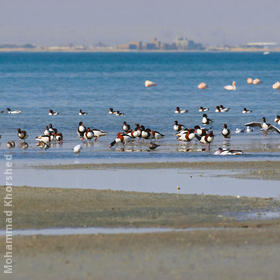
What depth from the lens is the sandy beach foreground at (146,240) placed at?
40.2 ft

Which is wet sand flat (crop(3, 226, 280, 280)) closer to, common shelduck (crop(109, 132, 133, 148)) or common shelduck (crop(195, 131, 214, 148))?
common shelduck (crop(195, 131, 214, 148))

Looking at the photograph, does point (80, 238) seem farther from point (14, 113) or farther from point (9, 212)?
point (14, 113)

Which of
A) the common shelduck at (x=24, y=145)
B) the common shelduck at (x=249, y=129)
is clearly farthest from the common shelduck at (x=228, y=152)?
the common shelduck at (x=249, y=129)

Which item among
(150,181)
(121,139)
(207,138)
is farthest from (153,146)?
(150,181)

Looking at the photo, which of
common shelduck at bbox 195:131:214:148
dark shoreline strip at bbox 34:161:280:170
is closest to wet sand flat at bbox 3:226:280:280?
dark shoreline strip at bbox 34:161:280:170

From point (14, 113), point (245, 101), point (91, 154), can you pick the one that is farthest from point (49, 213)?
point (245, 101)

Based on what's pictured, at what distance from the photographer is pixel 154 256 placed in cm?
1315

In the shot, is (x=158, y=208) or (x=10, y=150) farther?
(x=10, y=150)

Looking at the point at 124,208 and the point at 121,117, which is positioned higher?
the point at 121,117

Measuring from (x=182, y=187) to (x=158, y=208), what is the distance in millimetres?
3401

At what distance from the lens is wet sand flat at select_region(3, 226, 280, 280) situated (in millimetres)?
12070

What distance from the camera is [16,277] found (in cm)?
1203

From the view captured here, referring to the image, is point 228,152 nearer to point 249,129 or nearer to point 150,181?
point 150,181

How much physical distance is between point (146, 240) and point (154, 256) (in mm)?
1053
